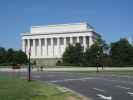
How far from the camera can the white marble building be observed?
577 ft

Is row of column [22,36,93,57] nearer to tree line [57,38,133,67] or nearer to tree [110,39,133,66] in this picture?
tree line [57,38,133,67]

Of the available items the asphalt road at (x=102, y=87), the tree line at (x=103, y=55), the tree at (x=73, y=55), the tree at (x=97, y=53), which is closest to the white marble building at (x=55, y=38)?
the tree at (x=73, y=55)

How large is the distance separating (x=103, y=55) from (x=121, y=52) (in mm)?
6361

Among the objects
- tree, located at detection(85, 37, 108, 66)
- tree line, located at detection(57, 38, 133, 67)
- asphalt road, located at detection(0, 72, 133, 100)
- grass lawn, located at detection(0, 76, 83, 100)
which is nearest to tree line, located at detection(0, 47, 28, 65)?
tree line, located at detection(57, 38, 133, 67)

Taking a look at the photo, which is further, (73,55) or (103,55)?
(73,55)

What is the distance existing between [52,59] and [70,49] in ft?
A: 171

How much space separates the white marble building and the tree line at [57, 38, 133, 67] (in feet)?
161

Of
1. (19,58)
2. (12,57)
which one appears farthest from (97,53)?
(12,57)

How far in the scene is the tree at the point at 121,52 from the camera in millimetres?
104169

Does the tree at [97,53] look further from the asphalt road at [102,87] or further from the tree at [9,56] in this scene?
the asphalt road at [102,87]

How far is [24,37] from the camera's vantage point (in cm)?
18862

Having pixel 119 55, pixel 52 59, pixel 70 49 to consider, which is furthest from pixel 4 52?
pixel 119 55

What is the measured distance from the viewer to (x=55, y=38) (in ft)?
615

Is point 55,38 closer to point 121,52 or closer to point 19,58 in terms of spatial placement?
point 19,58
